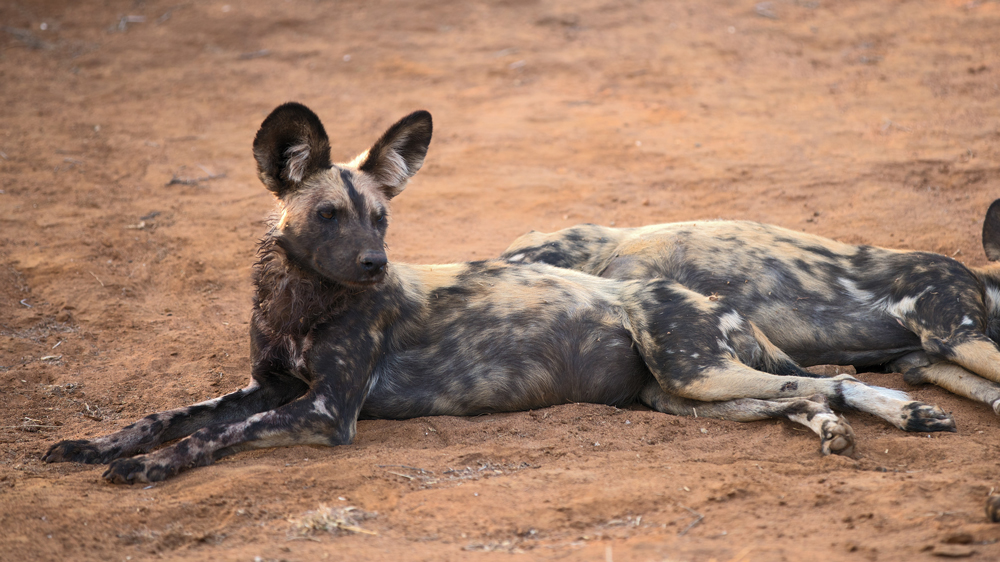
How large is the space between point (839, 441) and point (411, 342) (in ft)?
5.91

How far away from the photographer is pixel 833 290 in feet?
13.9

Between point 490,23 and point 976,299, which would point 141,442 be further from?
point 490,23

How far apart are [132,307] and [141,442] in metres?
1.82

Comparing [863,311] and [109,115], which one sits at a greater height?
[109,115]

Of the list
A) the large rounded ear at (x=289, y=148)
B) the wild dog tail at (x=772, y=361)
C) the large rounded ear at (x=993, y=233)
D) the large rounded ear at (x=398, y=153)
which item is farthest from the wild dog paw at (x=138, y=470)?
the large rounded ear at (x=993, y=233)

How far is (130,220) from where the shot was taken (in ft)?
19.8

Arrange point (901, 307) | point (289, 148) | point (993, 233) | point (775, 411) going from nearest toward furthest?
point (775, 411)
point (289, 148)
point (901, 307)
point (993, 233)

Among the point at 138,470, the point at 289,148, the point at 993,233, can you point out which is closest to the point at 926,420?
the point at 993,233

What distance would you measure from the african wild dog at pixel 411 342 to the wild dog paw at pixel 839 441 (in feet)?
0.18

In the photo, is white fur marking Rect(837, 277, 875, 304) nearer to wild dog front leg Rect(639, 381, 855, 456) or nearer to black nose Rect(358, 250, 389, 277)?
wild dog front leg Rect(639, 381, 855, 456)

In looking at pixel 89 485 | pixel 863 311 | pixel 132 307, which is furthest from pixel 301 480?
pixel 863 311

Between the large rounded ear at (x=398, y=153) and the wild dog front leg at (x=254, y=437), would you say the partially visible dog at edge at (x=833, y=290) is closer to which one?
the large rounded ear at (x=398, y=153)

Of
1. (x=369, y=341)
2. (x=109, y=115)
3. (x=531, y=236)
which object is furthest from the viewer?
(x=109, y=115)

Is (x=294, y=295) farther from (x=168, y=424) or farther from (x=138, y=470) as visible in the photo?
(x=138, y=470)
